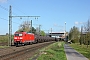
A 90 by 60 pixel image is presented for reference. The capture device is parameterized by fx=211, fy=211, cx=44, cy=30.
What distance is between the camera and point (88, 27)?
43.9 meters

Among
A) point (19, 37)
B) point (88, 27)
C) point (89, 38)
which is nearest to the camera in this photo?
point (89, 38)

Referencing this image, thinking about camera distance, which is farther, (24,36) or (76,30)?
(76,30)

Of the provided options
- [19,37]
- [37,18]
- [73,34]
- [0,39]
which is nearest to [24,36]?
[19,37]

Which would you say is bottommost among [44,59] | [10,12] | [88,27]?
[44,59]

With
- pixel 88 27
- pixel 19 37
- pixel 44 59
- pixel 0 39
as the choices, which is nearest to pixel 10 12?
pixel 19 37

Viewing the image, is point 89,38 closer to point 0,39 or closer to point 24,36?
point 24,36

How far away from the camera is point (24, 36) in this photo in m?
49.5

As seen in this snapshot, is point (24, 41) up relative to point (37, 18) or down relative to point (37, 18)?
down

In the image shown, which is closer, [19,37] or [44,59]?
[44,59]

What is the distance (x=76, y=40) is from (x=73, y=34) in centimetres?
811

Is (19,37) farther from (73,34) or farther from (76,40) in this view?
(73,34)

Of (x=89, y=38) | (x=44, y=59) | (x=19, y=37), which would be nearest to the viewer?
(x=44, y=59)

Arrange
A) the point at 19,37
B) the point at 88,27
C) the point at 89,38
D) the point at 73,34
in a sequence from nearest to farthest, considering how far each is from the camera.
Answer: the point at 89,38 < the point at 88,27 < the point at 19,37 < the point at 73,34

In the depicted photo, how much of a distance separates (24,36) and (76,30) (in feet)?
151
